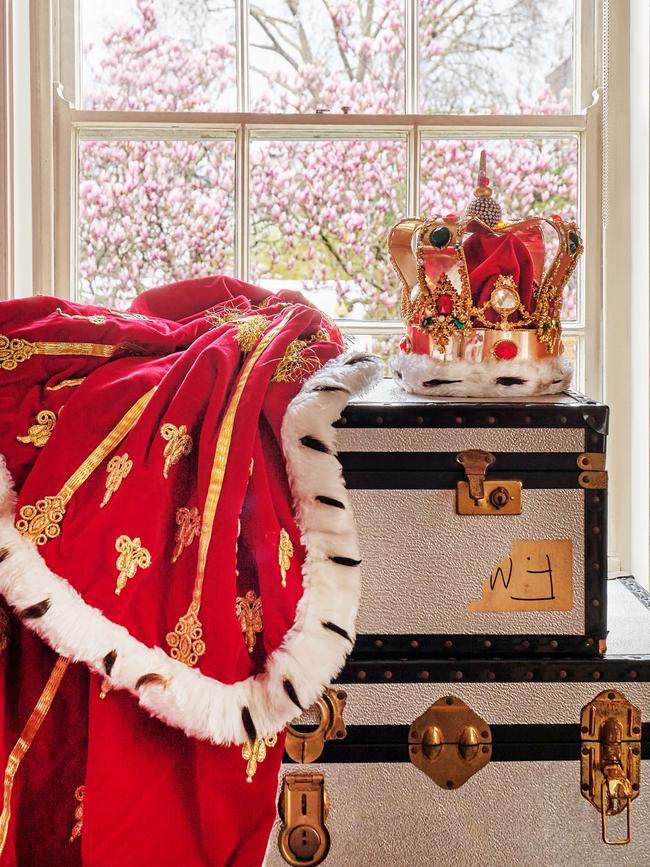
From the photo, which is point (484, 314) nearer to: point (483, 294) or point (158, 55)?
point (483, 294)

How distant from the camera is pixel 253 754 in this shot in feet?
3.22

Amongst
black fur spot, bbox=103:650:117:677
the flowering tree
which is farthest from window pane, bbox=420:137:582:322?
black fur spot, bbox=103:650:117:677

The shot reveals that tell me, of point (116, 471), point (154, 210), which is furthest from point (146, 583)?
point (154, 210)

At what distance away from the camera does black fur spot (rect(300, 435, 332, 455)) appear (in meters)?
1.03

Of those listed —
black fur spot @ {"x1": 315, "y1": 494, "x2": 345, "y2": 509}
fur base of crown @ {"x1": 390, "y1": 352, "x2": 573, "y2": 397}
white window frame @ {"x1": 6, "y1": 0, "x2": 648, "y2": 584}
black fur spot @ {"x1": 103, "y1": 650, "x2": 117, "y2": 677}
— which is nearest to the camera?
black fur spot @ {"x1": 103, "y1": 650, "x2": 117, "y2": 677}

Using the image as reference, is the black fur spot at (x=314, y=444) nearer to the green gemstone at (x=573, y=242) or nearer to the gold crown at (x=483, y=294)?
the gold crown at (x=483, y=294)

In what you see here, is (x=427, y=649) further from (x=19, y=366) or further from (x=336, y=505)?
(x=19, y=366)

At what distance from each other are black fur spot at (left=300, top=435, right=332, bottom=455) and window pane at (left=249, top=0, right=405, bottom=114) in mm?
1055

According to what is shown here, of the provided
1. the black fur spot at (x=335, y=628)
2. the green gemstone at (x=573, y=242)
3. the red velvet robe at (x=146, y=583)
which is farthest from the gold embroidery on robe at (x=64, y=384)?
the green gemstone at (x=573, y=242)

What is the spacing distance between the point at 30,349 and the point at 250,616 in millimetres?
453

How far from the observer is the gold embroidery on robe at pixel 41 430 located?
1034mm

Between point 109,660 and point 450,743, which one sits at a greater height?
point 109,660

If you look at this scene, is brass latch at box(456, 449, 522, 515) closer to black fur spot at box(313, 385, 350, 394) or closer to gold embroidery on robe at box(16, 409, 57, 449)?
black fur spot at box(313, 385, 350, 394)

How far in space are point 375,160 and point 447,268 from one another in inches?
29.1
